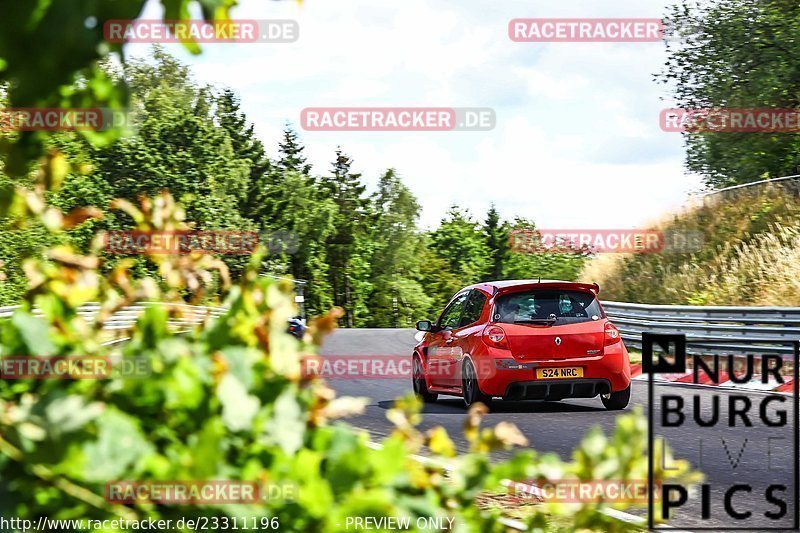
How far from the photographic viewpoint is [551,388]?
1260cm

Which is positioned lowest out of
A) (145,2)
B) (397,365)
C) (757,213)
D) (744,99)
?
(397,365)

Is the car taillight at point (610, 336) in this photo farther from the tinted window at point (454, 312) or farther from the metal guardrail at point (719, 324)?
the metal guardrail at point (719, 324)

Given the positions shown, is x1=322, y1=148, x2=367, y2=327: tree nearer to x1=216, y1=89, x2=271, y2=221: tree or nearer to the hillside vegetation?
x1=216, y1=89, x2=271, y2=221: tree

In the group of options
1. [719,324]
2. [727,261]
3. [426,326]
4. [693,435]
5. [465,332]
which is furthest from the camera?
[727,261]

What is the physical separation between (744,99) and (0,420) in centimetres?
3526

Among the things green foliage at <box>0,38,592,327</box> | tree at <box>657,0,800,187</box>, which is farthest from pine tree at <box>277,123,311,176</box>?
tree at <box>657,0,800,187</box>

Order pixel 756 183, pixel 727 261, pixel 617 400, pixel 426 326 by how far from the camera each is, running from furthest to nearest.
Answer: pixel 756 183 < pixel 727 261 < pixel 426 326 < pixel 617 400

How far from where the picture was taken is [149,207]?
2.71 m

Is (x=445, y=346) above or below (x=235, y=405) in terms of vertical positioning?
below

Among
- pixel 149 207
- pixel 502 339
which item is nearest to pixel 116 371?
pixel 149 207

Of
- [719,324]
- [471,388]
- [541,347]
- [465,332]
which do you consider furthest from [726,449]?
[719,324]

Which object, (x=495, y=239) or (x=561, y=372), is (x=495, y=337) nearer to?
(x=561, y=372)

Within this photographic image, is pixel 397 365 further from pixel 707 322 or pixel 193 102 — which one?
pixel 193 102

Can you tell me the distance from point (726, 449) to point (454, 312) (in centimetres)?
553
